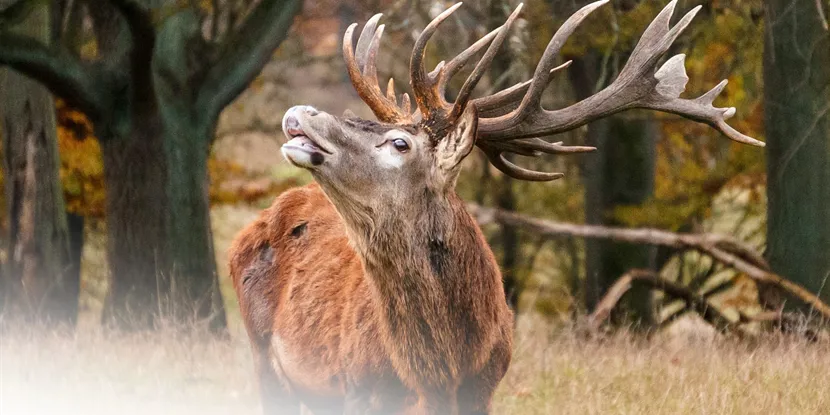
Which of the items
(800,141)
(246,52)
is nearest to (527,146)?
(800,141)

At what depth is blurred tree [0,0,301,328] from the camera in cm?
1078

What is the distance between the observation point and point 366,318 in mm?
5375

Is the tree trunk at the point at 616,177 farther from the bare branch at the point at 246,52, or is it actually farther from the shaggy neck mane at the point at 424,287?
the shaggy neck mane at the point at 424,287

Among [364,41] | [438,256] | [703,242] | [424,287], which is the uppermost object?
[364,41]

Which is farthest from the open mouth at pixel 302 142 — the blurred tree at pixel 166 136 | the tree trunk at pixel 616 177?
the tree trunk at pixel 616 177

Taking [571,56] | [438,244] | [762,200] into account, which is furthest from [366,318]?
[762,200]

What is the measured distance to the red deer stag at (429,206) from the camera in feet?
16.7

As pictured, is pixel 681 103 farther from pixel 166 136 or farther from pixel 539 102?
pixel 166 136

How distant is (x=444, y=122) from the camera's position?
5289mm

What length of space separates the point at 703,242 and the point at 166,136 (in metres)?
5.19

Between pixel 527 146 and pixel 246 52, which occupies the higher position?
pixel 246 52

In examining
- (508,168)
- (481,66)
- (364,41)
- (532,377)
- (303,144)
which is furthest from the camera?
(532,377)

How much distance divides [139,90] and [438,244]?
6323mm

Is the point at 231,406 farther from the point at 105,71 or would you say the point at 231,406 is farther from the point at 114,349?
the point at 105,71
